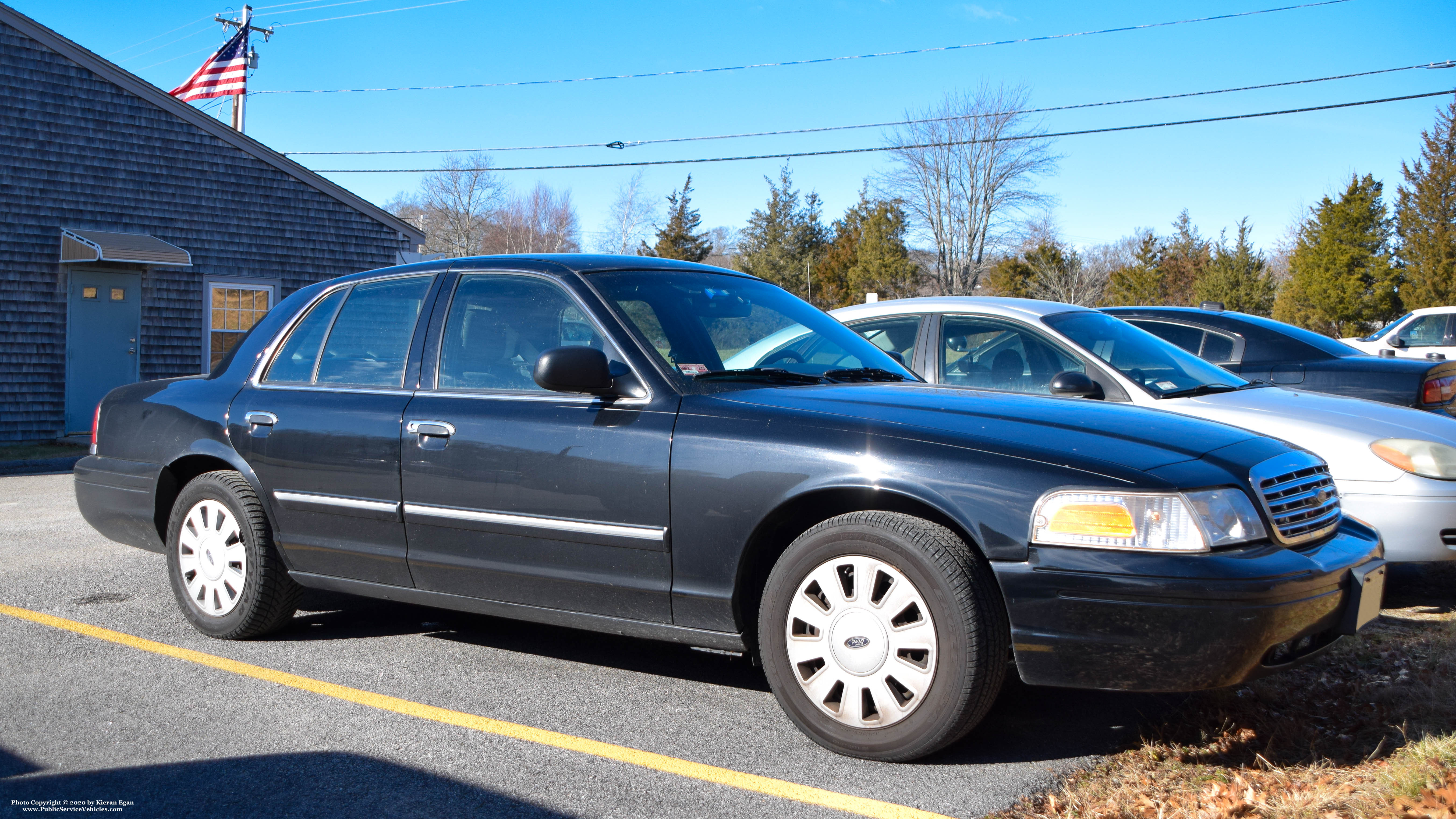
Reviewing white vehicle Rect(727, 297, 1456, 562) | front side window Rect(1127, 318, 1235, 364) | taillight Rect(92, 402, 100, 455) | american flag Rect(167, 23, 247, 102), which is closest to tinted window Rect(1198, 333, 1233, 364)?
front side window Rect(1127, 318, 1235, 364)

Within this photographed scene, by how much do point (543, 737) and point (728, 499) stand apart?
97cm

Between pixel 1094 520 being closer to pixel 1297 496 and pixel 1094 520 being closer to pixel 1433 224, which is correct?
pixel 1297 496

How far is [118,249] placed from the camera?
1431cm

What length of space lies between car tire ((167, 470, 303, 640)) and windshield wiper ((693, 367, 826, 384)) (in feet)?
6.87

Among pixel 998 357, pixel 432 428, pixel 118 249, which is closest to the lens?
pixel 432 428

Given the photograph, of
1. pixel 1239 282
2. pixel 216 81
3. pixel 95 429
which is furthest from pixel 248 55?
pixel 1239 282

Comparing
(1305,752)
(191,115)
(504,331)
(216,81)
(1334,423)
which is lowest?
(1305,752)

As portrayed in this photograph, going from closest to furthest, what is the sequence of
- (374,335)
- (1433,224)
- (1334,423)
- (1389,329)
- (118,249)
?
(374,335)
(1334,423)
(118,249)
(1389,329)
(1433,224)

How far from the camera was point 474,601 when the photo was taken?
405cm

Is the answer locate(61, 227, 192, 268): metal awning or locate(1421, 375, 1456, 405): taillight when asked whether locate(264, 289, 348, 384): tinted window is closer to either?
locate(1421, 375, 1456, 405): taillight

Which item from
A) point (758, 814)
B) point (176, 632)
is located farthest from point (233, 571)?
point (758, 814)

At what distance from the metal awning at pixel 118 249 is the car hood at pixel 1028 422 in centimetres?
1332

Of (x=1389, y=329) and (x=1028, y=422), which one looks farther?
(x=1389, y=329)

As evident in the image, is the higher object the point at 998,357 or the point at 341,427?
the point at 998,357
